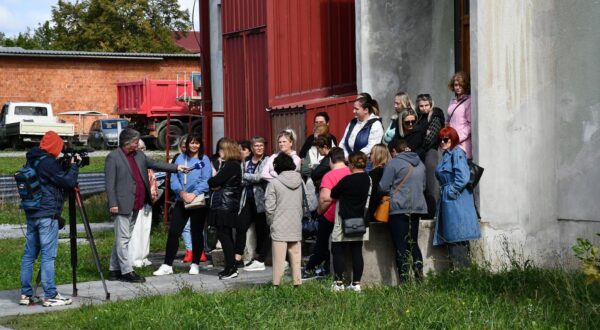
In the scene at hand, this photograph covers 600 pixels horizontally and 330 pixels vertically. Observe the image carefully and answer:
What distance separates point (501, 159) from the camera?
12.0 meters

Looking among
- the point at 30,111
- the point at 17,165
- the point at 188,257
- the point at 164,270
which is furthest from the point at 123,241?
the point at 30,111

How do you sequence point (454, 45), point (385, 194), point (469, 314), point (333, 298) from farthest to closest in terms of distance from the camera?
point (454, 45), point (385, 194), point (333, 298), point (469, 314)

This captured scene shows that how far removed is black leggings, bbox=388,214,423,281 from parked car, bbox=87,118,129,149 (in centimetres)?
3318

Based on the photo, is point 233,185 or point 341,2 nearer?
point 233,185

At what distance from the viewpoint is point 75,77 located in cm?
5503

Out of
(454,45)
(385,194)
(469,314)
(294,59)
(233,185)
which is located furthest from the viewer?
(294,59)

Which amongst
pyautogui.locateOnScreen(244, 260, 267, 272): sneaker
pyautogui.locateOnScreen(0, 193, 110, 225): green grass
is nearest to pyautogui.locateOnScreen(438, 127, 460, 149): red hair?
A: pyautogui.locateOnScreen(244, 260, 267, 272): sneaker

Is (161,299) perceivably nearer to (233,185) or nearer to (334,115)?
(233,185)

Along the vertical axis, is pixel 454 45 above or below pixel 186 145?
above

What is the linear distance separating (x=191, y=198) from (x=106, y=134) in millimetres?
30863

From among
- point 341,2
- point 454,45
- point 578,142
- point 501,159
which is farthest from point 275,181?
point 341,2

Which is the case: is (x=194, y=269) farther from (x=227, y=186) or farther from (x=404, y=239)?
(x=404, y=239)

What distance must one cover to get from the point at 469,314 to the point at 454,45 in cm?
706

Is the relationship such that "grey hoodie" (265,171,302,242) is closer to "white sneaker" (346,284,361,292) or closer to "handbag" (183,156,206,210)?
"white sneaker" (346,284,361,292)
